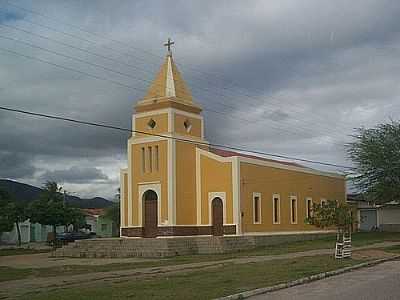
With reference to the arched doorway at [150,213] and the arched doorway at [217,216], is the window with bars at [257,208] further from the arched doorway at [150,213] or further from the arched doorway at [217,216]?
the arched doorway at [150,213]

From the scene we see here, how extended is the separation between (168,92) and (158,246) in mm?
11815

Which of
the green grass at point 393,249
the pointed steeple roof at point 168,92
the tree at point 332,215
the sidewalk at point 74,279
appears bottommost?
the sidewalk at point 74,279

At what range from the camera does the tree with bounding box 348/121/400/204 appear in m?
45.6

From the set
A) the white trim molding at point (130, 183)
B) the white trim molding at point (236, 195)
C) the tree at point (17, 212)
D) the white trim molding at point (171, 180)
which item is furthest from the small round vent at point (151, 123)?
the tree at point (17, 212)

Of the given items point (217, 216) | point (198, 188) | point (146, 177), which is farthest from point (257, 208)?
point (146, 177)

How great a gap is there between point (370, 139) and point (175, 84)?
14.8 meters

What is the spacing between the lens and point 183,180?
141 ft

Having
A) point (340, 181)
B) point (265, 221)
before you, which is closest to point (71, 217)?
→ point (265, 221)

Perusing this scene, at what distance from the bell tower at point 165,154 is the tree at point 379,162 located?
12.0 m

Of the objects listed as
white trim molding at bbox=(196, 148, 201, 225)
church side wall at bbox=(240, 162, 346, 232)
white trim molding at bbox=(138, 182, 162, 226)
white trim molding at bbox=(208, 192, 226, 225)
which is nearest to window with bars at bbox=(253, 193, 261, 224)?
church side wall at bbox=(240, 162, 346, 232)

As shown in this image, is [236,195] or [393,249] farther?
[236,195]

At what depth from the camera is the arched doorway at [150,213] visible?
43.1m

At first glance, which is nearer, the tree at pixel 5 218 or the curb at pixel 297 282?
the curb at pixel 297 282

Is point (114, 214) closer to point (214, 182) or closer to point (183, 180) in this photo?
point (183, 180)
